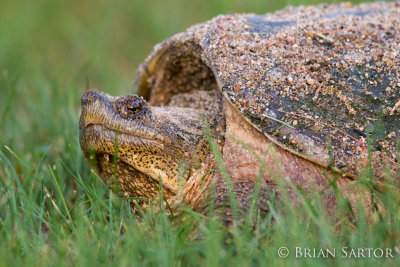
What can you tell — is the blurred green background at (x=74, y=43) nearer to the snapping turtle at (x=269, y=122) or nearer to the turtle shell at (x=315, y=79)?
the turtle shell at (x=315, y=79)

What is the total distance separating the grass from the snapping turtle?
189 millimetres

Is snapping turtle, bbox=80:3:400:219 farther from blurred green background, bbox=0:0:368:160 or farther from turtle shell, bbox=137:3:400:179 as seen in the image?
blurred green background, bbox=0:0:368:160

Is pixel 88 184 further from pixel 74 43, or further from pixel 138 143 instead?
pixel 74 43

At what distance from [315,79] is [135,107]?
0.96m

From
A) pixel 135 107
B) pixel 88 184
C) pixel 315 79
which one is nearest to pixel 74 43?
pixel 88 184

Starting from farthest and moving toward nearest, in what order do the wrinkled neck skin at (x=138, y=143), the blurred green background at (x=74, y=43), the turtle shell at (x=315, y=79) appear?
the blurred green background at (x=74, y=43) → the wrinkled neck skin at (x=138, y=143) → the turtle shell at (x=315, y=79)

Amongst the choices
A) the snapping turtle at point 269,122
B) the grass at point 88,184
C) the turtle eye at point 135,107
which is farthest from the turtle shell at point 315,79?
the turtle eye at point 135,107

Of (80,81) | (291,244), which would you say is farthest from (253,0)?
(291,244)

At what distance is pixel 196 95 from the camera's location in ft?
10.7

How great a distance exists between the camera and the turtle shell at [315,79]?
2.38 metres

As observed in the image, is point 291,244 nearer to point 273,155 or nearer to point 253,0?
point 273,155

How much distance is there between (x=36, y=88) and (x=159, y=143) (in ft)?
8.30

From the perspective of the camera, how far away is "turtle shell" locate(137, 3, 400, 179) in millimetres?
2383

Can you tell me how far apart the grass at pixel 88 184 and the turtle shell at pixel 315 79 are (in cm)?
31
